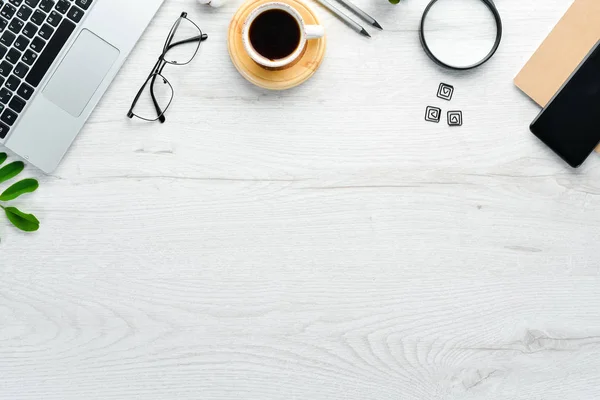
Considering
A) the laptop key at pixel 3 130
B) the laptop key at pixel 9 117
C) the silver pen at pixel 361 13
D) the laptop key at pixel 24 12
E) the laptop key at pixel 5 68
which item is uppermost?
the silver pen at pixel 361 13

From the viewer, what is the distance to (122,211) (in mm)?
817

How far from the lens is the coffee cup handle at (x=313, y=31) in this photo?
2.36 feet

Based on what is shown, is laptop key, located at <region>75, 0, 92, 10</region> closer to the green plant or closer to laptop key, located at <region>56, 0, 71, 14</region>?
laptop key, located at <region>56, 0, 71, 14</region>

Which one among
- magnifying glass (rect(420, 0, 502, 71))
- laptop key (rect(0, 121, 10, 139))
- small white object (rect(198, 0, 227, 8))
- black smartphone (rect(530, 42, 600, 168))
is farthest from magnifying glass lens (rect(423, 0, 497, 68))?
laptop key (rect(0, 121, 10, 139))

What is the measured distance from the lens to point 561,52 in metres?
0.77

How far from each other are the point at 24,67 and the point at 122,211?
24 centimetres

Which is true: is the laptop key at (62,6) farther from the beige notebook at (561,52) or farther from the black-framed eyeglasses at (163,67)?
the beige notebook at (561,52)

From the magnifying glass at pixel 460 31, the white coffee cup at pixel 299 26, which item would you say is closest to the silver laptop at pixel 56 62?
the white coffee cup at pixel 299 26

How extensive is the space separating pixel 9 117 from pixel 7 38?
0.35 feet

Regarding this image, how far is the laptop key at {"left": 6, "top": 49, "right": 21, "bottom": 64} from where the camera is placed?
739 millimetres

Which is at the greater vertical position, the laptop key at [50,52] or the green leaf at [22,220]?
the laptop key at [50,52]

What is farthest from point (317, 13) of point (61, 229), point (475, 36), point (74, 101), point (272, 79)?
point (61, 229)

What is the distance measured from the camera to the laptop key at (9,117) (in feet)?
2.46

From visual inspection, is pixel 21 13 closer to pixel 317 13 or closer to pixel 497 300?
pixel 317 13
